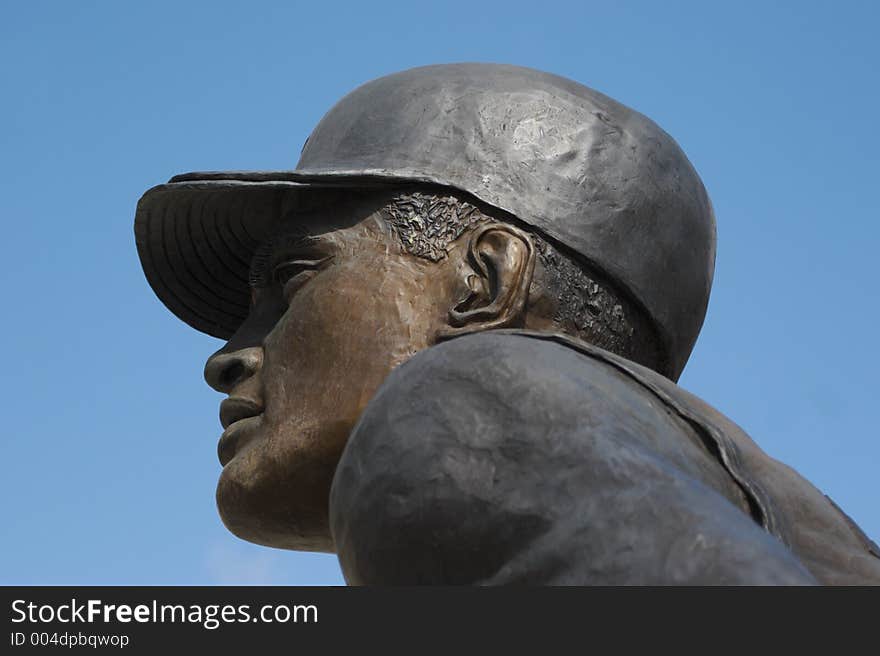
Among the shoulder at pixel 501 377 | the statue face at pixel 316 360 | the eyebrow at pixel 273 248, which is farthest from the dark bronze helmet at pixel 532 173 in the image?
the shoulder at pixel 501 377

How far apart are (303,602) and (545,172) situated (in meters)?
2.34

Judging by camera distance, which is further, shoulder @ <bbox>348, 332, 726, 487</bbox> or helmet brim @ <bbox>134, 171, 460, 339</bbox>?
helmet brim @ <bbox>134, 171, 460, 339</bbox>

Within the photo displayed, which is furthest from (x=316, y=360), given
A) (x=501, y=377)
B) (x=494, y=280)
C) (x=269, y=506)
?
(x=501, y=377)

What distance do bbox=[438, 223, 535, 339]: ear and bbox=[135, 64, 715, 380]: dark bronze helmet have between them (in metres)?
0.10

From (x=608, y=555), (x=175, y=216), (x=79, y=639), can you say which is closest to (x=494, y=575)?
(x=608, y=555)

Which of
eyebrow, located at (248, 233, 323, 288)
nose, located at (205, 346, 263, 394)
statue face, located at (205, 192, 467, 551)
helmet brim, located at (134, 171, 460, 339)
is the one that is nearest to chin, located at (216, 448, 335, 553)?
statue face, located at (205, 192, 467, 551)

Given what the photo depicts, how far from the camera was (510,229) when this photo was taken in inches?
251

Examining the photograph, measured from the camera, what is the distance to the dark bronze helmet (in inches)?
255

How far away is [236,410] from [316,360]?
415mm

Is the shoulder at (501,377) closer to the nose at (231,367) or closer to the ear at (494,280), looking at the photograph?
the ear at (494,280)

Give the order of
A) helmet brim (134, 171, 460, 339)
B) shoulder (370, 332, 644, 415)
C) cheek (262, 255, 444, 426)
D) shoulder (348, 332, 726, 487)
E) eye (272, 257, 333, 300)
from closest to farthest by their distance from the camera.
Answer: shoulder (348, 332, 726, 487) < shoulder (370, 332, 644, 415) < cheek (262, 255, 444, 426) < eye (272, 257, 333, 300) < helmet brim (134, 171, 460, 339)

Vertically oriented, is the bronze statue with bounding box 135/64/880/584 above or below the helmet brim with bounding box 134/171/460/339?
below

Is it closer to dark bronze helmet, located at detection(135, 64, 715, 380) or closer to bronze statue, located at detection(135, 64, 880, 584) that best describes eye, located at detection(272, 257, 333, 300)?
bronze statue, located at detection(135, 64, 880, 584)

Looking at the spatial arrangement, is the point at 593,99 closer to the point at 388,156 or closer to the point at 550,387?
the point at 388,156
